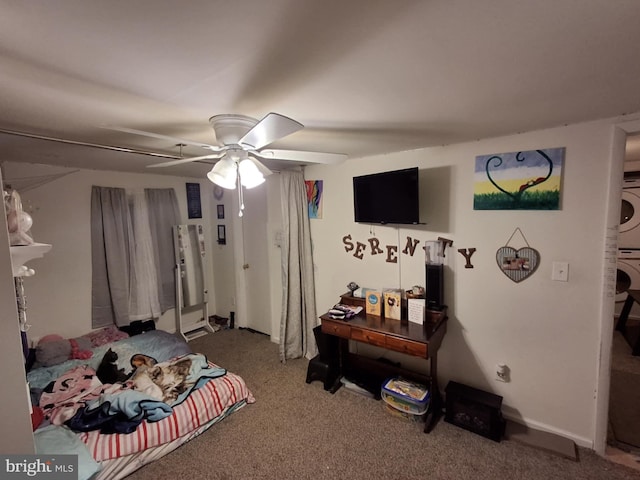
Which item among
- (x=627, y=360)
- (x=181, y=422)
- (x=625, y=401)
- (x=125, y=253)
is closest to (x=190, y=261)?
(x=125, y=253)

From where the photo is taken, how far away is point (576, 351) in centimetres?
194

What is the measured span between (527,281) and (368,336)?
123 centimetres

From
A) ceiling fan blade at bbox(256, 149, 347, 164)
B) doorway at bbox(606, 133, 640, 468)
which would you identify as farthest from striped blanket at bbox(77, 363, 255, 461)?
doorway at bbox(606, 133, 640, 468)

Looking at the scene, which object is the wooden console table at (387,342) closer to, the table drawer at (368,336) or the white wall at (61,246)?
the table drawer at (368,336)

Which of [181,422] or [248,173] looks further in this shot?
[181,422]

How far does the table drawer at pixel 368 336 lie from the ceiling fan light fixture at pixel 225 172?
1518mm

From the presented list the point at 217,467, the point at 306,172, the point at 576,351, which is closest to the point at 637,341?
the point at 576,351

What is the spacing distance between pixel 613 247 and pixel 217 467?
Result: 2902 millimetres

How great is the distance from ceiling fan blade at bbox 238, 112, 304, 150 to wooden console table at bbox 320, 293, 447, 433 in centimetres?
164

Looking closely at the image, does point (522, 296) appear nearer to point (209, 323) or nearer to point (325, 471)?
point (325, 471)

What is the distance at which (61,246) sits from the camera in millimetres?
2979

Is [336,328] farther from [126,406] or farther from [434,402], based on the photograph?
[126,406]

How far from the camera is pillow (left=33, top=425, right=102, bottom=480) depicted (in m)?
1.65

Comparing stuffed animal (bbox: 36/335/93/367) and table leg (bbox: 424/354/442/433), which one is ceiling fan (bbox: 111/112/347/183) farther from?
stuffed animal (bbox: 36/335/93/367)
